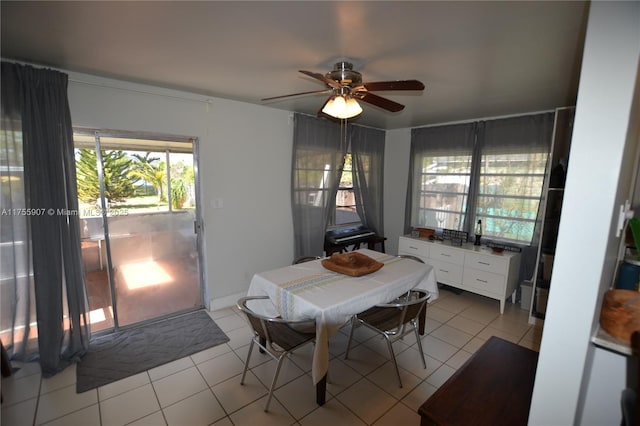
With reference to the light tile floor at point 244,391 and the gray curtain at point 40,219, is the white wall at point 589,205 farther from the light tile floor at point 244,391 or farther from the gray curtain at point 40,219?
the gray curtain at point 40,219

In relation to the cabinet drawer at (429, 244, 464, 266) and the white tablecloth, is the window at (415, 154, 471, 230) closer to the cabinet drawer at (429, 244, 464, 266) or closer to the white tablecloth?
the cabinet drawer at (429, 244, 464, 266)

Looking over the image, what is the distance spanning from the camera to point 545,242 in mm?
3117

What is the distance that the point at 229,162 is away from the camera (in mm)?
3238

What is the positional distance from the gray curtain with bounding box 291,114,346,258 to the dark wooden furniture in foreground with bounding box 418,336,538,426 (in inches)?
98.0

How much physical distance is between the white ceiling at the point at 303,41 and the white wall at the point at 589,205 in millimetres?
543

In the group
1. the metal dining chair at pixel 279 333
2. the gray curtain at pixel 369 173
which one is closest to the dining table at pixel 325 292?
the metal dining chair at pixel 279 333

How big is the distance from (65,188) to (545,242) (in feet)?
15.2

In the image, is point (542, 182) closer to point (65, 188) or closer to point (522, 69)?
point (522, 69)

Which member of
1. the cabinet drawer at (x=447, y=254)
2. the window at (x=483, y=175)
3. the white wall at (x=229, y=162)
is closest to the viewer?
the white wall at (x=229, y=162)

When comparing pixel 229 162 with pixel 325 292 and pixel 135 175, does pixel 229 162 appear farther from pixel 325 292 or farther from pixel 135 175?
pixel 325 292

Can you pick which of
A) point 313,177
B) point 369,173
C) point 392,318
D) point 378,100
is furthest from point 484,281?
point 378,100

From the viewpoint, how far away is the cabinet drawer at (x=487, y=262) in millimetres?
3266

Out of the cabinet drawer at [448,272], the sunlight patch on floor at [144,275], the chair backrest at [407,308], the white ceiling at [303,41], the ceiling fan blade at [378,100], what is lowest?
the sunlight patch on floor at [144,275]

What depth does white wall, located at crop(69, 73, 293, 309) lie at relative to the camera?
2570mm
